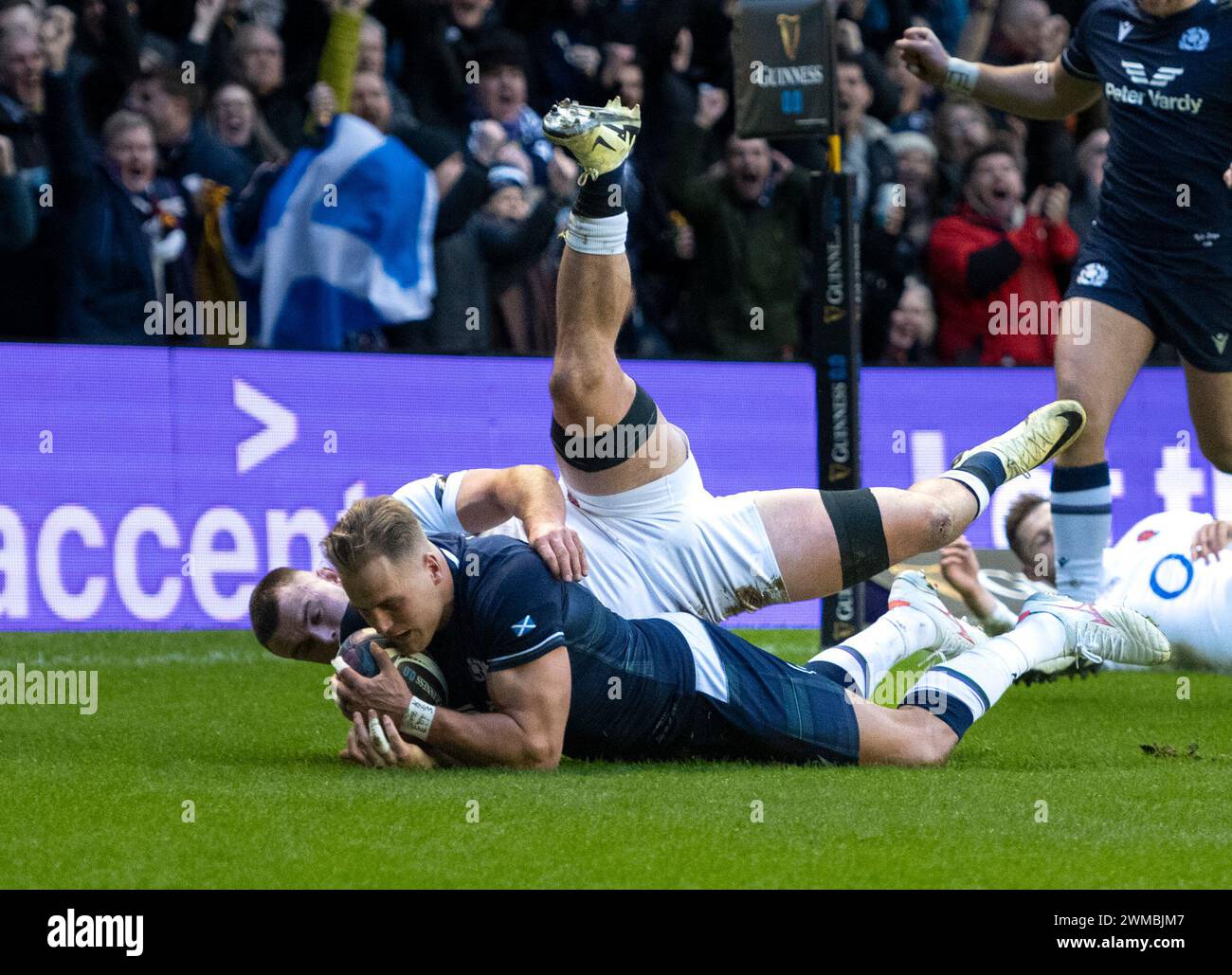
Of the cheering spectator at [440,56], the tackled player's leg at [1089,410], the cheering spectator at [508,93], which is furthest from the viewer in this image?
the cheering spectator at [440,56]

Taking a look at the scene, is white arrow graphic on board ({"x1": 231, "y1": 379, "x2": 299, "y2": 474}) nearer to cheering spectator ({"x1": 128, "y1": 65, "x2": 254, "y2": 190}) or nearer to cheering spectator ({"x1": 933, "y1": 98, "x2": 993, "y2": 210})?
cheering spectator ({"x1": 128, "y1": 65, "x2": 254, "y2": 190})

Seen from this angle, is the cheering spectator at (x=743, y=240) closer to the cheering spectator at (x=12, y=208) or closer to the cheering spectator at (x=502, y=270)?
the cheering spectator at (x=502, y=270)

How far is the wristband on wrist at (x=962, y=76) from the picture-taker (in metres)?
8.02

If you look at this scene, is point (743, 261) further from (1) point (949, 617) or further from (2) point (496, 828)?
(2) point (496, 828)

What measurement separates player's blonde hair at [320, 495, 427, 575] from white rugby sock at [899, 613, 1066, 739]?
166 centimetres

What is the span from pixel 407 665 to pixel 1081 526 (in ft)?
10.7

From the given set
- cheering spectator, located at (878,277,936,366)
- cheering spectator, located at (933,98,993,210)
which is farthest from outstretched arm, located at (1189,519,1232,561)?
cheering spectator, located at (933,98,993,210)

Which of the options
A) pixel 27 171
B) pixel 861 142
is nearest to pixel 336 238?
pixel 27 171

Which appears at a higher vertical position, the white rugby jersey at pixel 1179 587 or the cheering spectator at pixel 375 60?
the cheering spectator at pixel 375 60

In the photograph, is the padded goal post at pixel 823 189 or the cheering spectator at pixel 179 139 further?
the cheering spectator at pixel 179 139

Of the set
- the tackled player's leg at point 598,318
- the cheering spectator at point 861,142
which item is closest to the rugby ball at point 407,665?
the tackled player's leg at point 598,318

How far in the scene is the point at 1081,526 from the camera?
7.72 meters

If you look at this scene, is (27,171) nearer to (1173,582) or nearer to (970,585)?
(970,585)

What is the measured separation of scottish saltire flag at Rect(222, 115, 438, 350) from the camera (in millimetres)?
10477
